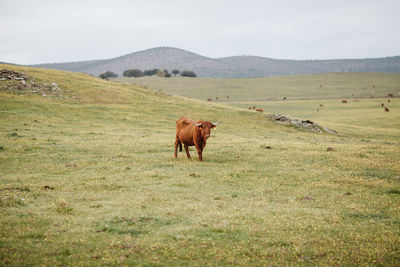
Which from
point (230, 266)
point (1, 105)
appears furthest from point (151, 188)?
point (1, 105)

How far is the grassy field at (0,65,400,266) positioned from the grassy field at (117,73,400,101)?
87195 mm

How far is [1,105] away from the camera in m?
36.2

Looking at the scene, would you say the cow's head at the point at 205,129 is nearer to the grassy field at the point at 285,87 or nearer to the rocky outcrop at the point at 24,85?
the rocky outcrop at the point at 24,85

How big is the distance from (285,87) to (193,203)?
13283 cm

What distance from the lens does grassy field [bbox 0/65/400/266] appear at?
765 cm

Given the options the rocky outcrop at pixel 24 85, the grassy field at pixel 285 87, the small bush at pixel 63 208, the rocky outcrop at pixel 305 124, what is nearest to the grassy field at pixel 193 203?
the small bush at pixel 63 208

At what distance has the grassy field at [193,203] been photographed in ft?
25.1

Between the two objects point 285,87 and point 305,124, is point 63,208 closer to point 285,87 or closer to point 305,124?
point 305,124

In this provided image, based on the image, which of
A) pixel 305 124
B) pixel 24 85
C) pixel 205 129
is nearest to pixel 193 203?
pixel 205 129

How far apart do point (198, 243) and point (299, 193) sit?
5.88m

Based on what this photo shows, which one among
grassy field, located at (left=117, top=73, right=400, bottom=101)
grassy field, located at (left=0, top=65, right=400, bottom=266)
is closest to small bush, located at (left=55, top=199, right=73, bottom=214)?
grassy field, located at (left=0, top=65, right=400, bottom=266)

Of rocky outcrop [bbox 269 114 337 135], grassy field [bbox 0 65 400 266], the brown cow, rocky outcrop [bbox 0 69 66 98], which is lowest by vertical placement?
rocky outcrop [bbox 269 114 337 135]

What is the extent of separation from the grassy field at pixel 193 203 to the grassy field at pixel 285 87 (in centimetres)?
8720

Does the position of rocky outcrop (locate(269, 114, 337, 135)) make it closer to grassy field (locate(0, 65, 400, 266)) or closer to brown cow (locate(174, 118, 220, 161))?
grassy field (locate(0, 65, 400, 266))
